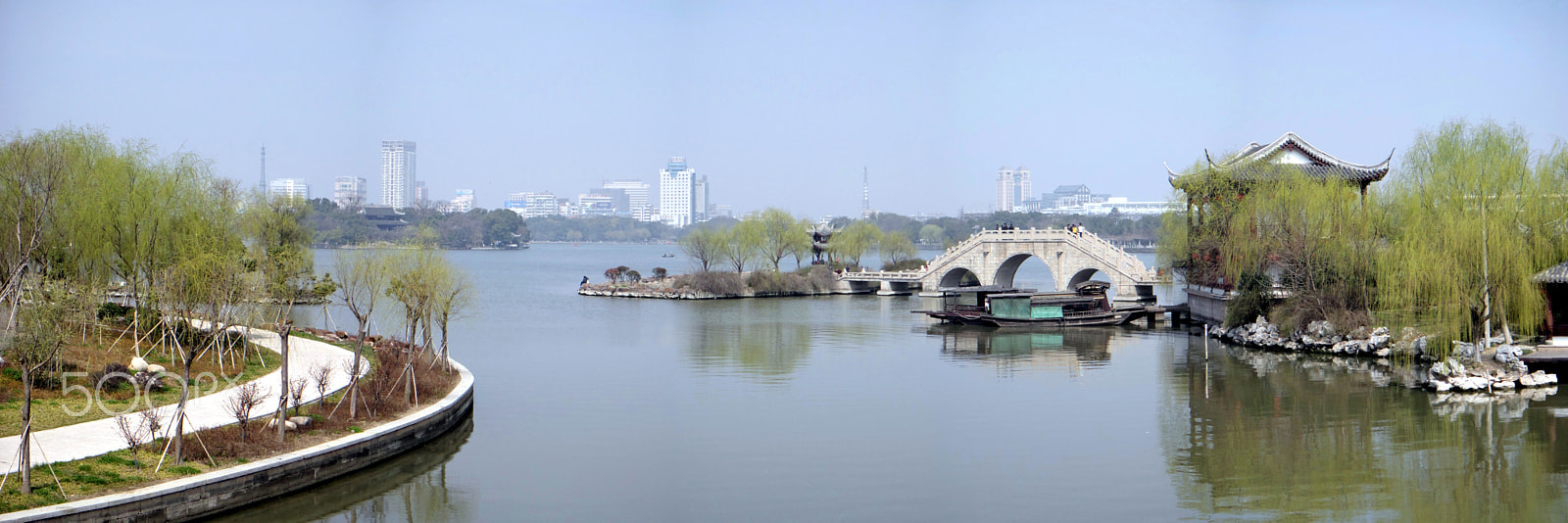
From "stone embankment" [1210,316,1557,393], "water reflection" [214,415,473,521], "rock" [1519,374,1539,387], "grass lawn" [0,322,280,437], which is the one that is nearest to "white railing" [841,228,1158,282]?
"stone embankment" [1210,316,1557,393]

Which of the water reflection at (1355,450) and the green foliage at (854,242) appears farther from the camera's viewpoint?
the green foliage at (854,242)

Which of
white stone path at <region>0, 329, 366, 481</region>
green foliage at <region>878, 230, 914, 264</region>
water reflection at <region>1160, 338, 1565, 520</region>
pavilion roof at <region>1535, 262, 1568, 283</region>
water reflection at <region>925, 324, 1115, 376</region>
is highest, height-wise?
green foliage at <region>878, 230, 914, 264</region>

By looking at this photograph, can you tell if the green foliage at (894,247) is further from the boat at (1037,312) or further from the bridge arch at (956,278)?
the boat at (1037,312)

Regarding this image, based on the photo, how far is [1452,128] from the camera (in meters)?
20.0

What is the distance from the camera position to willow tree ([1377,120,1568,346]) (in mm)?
18594

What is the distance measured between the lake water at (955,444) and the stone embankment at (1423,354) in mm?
602

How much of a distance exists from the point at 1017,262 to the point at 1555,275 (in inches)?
1220

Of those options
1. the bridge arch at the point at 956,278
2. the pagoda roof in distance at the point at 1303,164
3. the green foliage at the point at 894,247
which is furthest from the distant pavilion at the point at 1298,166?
the green foliage at the point at 894,247

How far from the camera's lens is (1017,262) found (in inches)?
1956

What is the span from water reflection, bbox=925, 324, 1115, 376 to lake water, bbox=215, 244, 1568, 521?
0.20 metres

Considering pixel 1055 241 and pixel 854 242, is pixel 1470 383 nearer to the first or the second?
pixel 1055 241

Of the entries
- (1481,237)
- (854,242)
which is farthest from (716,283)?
(1481,237)

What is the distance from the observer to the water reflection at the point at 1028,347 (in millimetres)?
24578

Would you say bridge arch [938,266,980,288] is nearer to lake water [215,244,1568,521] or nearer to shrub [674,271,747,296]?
shrub [674,271,747,296]
